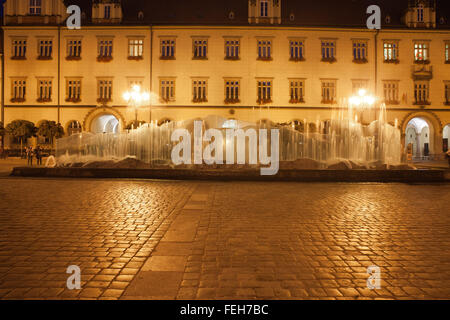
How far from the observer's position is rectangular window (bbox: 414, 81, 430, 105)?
32.0m

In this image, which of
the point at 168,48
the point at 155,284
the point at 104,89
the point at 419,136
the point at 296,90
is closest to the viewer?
the point at 155,284

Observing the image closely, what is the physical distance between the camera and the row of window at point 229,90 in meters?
31.5

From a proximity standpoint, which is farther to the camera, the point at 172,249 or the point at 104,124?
the point at 104,124

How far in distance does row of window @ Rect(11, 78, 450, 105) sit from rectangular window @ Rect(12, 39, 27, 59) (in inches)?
A: 91.7

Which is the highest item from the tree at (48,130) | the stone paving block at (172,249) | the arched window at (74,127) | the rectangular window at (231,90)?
the rectangular window at (231,90)

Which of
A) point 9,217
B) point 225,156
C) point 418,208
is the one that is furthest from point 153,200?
point 225,156

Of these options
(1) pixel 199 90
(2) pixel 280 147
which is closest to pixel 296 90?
(1) pixel 199 90

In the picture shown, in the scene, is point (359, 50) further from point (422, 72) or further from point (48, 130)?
point (48, 130)

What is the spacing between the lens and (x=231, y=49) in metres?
31.4

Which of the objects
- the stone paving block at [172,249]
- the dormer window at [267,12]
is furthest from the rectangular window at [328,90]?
the stone paving block at [172,249]

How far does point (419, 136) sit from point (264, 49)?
20317mm

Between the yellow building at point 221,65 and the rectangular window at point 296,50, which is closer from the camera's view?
the yellow building at point 221,65

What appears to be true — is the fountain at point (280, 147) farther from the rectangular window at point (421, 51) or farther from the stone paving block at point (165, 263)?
the rectangular window at point (421, 51)

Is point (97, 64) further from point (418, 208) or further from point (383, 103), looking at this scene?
point (418, 208)
